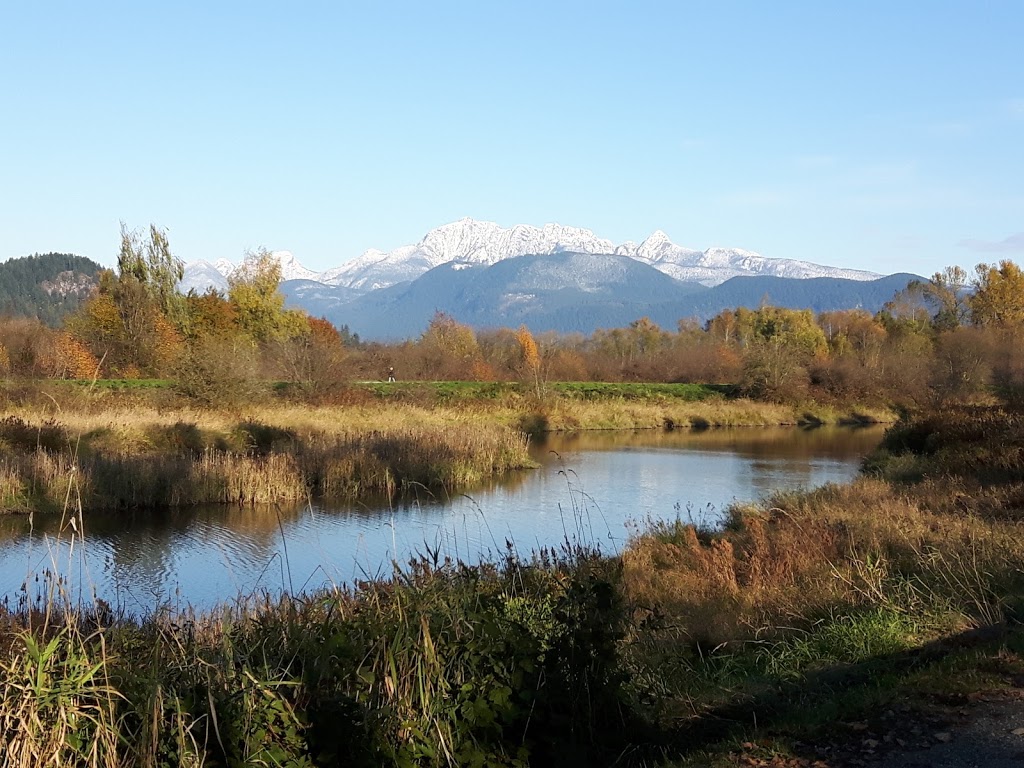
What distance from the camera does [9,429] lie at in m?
23.2

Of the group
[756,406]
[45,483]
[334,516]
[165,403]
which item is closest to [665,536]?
[334,516]

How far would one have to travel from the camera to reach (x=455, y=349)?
7475 cm

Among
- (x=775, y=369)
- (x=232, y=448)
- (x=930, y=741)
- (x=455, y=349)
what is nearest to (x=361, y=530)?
(x=232, y=448)

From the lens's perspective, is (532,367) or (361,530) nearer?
(361,530)

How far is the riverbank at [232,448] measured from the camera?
68.3 ft

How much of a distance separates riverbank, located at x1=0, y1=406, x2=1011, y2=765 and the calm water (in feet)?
4.57

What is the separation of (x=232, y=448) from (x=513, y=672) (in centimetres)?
2232

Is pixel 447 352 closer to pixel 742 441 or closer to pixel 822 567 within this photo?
pixel 742 441

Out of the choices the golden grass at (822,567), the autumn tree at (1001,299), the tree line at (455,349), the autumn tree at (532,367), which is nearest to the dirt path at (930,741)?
the golden grass at (822,567)

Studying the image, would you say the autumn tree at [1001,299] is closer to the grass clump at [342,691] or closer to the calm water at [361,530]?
the calm water at [361,530]

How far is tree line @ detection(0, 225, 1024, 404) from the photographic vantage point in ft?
120

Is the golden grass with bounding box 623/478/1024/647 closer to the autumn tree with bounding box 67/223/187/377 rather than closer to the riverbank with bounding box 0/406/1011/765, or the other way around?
the riverbank with bounding box 0/406/1011/765

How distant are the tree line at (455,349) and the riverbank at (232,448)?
169 centimetres

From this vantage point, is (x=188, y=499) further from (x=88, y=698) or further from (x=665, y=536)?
(x=88, y=698)
